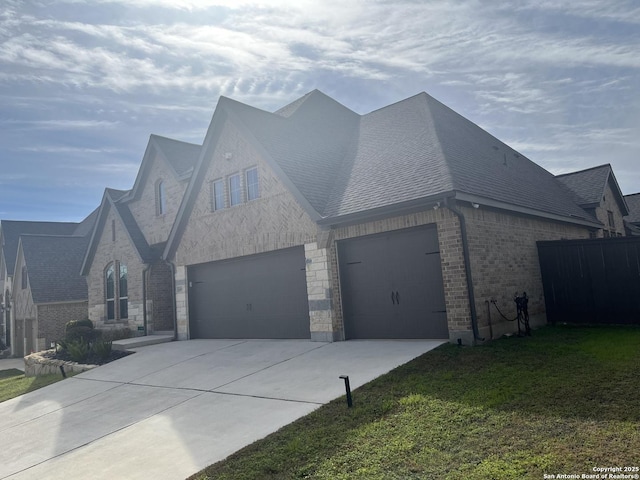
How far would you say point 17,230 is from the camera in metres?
36.9

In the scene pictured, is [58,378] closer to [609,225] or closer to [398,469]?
[398,469]

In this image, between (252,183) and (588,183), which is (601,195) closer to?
(588,183)

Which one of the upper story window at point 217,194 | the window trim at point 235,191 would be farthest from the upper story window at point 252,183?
the upper story window at point 217,194

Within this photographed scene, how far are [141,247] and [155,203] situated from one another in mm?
2167

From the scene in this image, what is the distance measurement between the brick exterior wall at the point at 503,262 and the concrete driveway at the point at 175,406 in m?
1.69

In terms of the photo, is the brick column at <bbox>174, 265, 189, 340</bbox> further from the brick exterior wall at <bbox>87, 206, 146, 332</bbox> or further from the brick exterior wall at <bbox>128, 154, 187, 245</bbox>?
the brick exterior wall at <bbox>128, 154, 187, 245</bbox>

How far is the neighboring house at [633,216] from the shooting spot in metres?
25.7

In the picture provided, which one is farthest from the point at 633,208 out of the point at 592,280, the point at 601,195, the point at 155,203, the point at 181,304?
the point at 155,203

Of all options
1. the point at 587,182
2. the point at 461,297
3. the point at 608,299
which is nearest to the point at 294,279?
the point at 461,297

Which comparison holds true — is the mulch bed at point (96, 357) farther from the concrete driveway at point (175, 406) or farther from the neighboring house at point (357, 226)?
the neighboring house at point (357, 226)

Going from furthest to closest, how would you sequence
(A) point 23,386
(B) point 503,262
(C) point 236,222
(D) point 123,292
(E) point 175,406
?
1. (D) point 123,292
2. (C) point 236,222
3. (A) point 23,386
4. (B) point 503,262
5. (E) point 175,406

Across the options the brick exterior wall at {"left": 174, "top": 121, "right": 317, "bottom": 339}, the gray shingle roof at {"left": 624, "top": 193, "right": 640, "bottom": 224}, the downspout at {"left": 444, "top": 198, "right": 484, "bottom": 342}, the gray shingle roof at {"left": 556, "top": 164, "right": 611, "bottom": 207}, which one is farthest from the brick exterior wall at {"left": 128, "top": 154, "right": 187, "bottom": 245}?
the gray shingle roof at {"left": 624, "top": 193, "right": 640, "bottom": 224}

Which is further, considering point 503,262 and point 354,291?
point 354,291

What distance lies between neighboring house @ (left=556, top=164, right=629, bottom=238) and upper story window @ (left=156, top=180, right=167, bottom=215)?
18023mm
